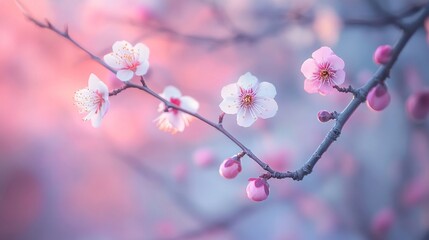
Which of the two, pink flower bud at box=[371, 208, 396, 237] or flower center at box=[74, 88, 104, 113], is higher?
pink flower bud at box=[371, 208, 396, 237]

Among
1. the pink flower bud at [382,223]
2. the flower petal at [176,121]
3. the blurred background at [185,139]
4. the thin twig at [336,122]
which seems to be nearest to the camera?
the thin twig at [336,122]

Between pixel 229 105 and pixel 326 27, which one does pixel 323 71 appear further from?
pixel 326 27

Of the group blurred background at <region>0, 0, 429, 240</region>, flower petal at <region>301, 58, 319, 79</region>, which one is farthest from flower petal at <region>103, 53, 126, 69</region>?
blurred background at <region>0, 0, 429, 240</region>

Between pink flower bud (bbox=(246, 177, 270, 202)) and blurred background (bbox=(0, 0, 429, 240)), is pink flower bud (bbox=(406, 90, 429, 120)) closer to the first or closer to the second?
pink flower bud (bbox=(246, 177, 270, 202))

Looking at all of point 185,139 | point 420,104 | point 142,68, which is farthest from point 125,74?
point 185,139

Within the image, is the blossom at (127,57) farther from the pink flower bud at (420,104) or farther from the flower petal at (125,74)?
the pink flower bud at (420,104)

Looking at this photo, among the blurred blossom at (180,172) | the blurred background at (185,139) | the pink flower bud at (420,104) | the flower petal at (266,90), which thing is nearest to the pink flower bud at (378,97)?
the flower petal at (266,90)

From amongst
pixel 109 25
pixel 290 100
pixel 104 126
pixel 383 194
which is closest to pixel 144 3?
pixel 109 25
